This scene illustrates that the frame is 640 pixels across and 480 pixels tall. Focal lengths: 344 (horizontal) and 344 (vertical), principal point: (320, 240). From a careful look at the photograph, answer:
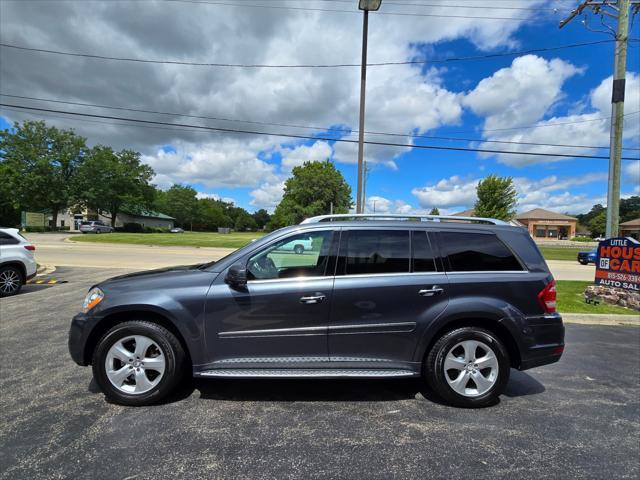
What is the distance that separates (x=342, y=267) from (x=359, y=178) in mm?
6562

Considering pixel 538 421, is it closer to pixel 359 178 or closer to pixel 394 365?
pixel 394 365

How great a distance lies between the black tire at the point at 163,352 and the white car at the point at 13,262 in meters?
6.87

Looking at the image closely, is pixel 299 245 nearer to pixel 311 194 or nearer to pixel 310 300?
pixel 310 300

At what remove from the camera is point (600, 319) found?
661cm

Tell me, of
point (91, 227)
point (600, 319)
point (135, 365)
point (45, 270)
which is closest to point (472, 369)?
point (135, 365)

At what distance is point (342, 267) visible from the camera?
3.31 meters

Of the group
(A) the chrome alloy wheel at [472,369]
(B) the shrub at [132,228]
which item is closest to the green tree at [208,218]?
(B) the shrub at [132,228]

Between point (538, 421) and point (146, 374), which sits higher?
point (146, 374)

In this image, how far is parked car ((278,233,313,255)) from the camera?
3423 mm

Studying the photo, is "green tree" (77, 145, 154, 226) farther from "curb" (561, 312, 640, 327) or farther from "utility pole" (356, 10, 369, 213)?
"curb" (561, 312, 640, 327)

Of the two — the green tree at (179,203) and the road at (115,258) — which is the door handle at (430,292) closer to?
the road at (115,258)

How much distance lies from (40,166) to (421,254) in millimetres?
64546

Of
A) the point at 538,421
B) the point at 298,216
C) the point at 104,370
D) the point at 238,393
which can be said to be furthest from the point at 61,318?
the point at 298,216

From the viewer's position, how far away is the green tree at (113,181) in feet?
179
